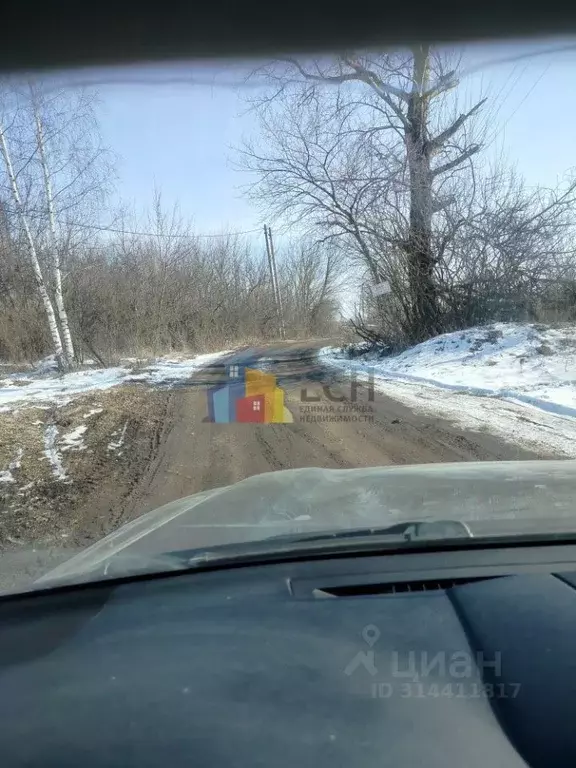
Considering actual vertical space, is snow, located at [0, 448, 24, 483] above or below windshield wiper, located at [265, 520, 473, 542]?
below

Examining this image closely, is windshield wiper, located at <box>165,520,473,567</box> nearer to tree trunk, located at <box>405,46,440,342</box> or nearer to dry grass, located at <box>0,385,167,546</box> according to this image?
dry grass, located at <box>0,385,167,546</box>

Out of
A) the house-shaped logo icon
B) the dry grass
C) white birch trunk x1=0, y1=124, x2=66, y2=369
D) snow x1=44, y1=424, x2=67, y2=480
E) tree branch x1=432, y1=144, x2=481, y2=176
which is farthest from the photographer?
tree branch x1=432, y1=144, x2=481, y2=176

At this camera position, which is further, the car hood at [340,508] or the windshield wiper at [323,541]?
the car hood at [340,508]

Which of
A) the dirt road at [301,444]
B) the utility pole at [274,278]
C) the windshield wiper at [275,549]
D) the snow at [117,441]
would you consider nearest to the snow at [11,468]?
the snow at [117,441]

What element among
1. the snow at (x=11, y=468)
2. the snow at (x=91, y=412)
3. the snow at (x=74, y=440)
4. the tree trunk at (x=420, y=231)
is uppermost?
the tree trunk at (x=420, y=231)

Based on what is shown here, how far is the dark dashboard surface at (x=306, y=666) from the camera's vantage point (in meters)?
1.88

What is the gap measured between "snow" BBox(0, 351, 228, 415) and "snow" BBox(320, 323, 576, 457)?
456 centimetres

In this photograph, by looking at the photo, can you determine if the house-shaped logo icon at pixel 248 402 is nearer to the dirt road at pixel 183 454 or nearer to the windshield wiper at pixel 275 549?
the dirt road at pixel 183 454

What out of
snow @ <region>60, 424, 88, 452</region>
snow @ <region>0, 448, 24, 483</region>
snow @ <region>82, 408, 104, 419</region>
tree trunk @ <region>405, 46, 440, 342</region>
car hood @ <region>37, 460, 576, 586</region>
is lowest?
snow @ <region>82, 408, 104, 419</region>

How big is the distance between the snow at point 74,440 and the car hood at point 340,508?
4704mm

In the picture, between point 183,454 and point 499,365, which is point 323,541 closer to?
point 183,454

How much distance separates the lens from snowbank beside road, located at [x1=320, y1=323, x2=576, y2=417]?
39.3 ft

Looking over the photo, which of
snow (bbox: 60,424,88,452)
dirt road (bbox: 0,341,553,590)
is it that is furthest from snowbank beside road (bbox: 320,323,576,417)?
snow (bbox: 60,424,88,452)

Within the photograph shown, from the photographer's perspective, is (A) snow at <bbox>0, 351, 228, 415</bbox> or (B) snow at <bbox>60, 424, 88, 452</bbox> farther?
(A) snow at <bbox>0, 351, 228, 415</bbox>
